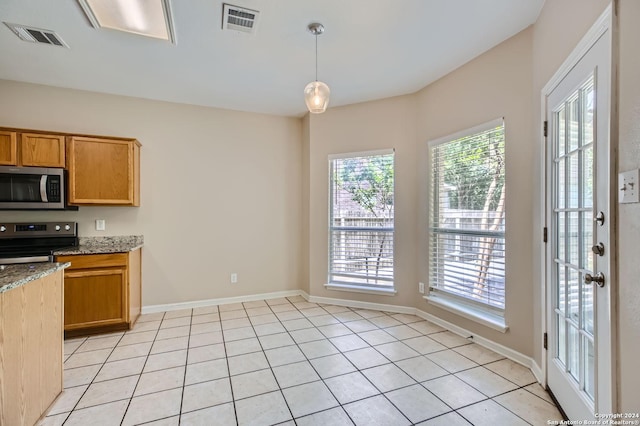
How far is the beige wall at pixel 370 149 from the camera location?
12.1ft

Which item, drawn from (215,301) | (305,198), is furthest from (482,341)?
(215,301)

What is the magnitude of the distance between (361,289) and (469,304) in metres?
1.37

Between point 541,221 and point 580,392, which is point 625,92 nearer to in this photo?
point 541,221

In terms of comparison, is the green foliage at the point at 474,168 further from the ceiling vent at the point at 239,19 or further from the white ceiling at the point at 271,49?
the ceiling vent at the point at 239,19

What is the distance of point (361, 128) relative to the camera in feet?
13.1

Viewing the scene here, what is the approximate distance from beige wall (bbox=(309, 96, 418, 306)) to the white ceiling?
28cm

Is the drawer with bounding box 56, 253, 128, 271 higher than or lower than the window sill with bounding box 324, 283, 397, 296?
higher

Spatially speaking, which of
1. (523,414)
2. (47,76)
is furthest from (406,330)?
(47,76)

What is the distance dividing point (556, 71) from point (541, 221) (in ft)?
3.40

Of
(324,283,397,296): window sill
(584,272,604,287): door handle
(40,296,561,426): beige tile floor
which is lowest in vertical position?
(40,296,561,426): beige tile floor

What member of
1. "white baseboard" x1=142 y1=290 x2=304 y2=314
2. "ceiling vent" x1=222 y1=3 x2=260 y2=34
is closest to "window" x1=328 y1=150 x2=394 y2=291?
"white baseboard" x1=142 y1=290 x2=304 y2=314

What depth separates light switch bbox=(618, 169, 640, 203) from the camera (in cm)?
116

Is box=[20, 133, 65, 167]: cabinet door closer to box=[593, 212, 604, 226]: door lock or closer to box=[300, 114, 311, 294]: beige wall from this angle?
box=[300, 114, 311, 294]: beige wall

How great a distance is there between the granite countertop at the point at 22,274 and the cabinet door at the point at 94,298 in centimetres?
132
